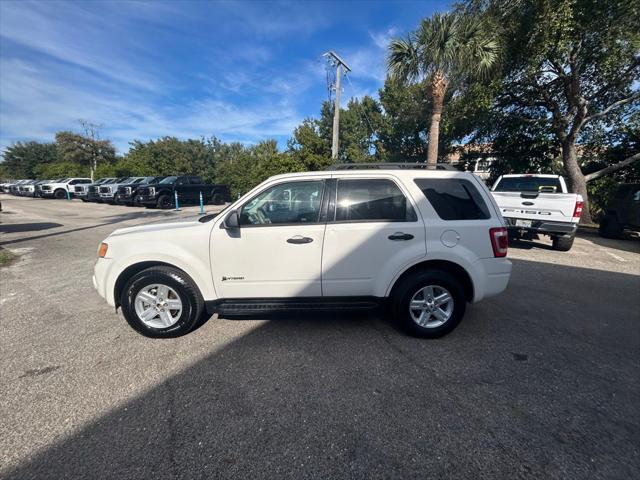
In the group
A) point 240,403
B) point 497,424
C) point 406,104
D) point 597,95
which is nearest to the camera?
point 497,424

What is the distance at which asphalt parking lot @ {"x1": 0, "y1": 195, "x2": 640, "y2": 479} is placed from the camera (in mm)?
1832

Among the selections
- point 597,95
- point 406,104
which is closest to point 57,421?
point 597,95

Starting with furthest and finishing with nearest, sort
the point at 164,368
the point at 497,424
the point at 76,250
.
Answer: the point at 76,250, the point at 164,368, the point at 497,424

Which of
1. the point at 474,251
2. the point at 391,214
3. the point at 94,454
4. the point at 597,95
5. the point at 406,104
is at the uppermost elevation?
the point at 406,104

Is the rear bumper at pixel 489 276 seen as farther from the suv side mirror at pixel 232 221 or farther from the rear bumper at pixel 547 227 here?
the rear bumper at pixel 547 227

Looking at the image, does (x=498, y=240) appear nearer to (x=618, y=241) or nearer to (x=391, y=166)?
(x=391, y=166)

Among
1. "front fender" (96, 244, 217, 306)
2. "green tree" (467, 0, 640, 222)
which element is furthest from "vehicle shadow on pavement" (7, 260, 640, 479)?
"green tree" (467, 0, 640, 222)

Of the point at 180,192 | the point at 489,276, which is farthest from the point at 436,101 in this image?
the point at 180,192

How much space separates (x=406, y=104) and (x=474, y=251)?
24786 millimetres

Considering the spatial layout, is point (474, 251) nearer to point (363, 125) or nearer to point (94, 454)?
point (94, 454)

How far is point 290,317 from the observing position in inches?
145

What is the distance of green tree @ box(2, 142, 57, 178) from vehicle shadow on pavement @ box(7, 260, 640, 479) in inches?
3172

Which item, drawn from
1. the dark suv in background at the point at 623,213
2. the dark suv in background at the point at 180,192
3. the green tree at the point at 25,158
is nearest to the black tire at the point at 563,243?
the dark suv in background at the point at 623,213

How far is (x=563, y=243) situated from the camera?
7371mm
